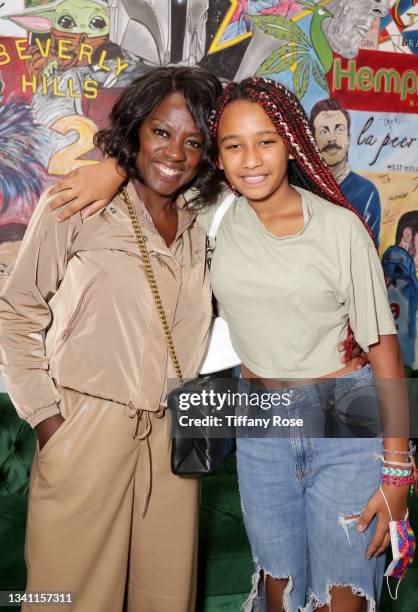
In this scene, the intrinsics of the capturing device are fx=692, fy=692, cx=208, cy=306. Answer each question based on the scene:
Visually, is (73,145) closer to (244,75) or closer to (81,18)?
(81,18)

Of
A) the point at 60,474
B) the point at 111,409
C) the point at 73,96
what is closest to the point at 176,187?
the point at 111,409

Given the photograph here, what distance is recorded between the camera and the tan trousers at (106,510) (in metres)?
1.97

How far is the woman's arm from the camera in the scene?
194cm

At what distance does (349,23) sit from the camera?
383 cm

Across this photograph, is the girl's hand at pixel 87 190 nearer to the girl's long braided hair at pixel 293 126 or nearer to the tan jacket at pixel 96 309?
the tan jacket at pixel 96 309

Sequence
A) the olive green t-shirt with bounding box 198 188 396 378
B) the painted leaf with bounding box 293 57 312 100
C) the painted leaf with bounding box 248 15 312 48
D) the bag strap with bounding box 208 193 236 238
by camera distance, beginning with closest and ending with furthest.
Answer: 1. the olive green t-shirt with bounding box 198 188 396 378
2. the bag strap with bounding box 208 193 236 238
3. the painted leaf with bounding box 248 15 312 48
4. the painted leaf with bounding box 293 57 312 100

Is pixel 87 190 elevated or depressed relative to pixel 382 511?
elevated

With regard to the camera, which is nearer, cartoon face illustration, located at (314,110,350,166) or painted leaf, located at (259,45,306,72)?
painted leaf, located at (259,45,306,72)

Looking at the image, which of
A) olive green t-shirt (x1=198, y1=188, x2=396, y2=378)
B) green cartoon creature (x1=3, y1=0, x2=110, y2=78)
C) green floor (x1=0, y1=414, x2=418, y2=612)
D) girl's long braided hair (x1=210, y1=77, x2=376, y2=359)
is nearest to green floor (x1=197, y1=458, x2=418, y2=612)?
green floor (x1=0, y1=414, x2=418, y2=612)

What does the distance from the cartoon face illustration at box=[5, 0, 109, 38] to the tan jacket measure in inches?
66.3

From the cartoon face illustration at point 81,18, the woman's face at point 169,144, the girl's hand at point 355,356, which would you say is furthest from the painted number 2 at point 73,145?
the girl's hand at point 355,356

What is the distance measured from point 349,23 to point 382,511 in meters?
2.95

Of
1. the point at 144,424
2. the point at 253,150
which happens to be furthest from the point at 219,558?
the point at 253,150

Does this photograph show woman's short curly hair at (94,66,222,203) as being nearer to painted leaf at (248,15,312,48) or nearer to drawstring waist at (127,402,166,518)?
drawstring waist at (127,402,166,518)
